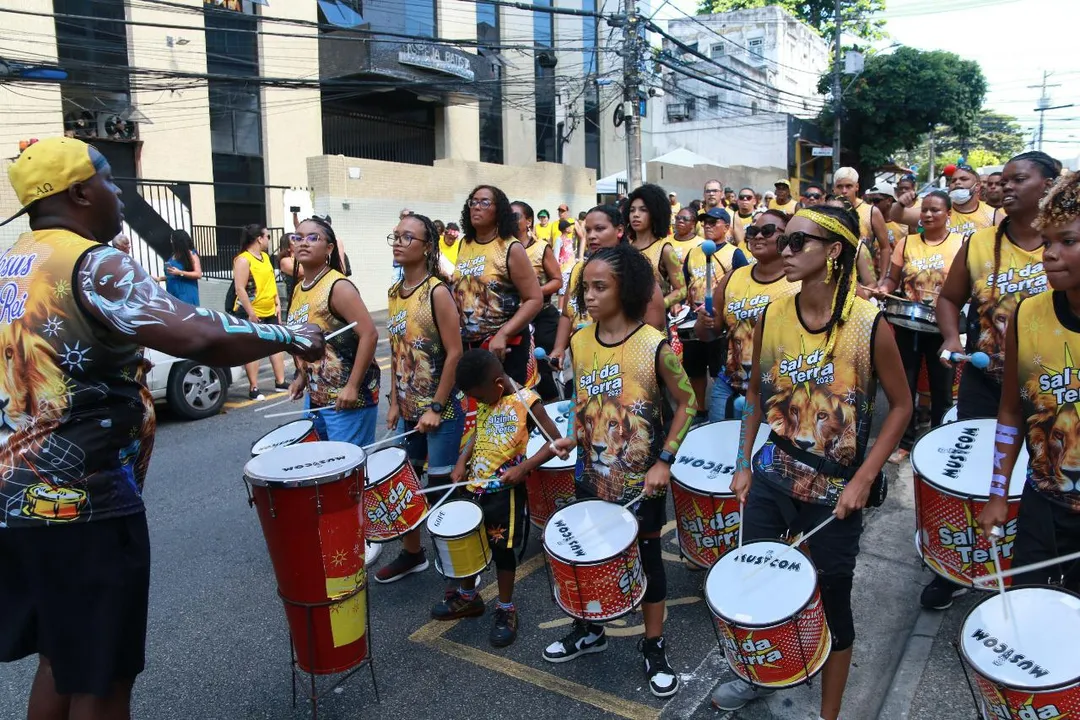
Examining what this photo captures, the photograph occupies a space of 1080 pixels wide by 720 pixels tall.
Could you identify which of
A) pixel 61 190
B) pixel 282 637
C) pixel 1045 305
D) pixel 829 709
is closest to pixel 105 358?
pixel 61 190

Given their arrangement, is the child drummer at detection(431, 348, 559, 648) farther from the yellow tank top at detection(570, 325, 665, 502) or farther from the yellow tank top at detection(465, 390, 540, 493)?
the yellow tank top at detection(570, 325, 665, 502)

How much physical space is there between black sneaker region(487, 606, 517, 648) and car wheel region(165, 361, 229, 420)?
18.2 ft

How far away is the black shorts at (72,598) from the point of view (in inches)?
92.2

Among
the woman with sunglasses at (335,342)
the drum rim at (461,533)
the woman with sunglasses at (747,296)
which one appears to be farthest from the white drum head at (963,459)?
the woman with sunglasses at (335,342)

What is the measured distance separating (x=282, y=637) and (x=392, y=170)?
50.4 feet

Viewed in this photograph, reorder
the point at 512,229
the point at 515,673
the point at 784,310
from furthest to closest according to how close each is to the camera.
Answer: the point at 512,229
the point at 515,673
the point at 784,310

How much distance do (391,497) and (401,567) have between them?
912mm

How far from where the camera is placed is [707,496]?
11.5 ft

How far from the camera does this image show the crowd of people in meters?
2.32

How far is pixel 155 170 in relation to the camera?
674 inches

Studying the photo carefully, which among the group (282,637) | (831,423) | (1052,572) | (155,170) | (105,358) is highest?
(155,170)

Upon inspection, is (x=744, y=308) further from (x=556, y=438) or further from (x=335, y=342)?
(x=335, y=342)

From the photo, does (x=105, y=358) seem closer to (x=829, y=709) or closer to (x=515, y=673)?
(x=515, y=673)

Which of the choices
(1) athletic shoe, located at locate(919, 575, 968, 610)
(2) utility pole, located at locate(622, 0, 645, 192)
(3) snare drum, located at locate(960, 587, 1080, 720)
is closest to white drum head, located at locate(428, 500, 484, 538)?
(3) snare drum, located at locate(960, 587, 1080, 720)
